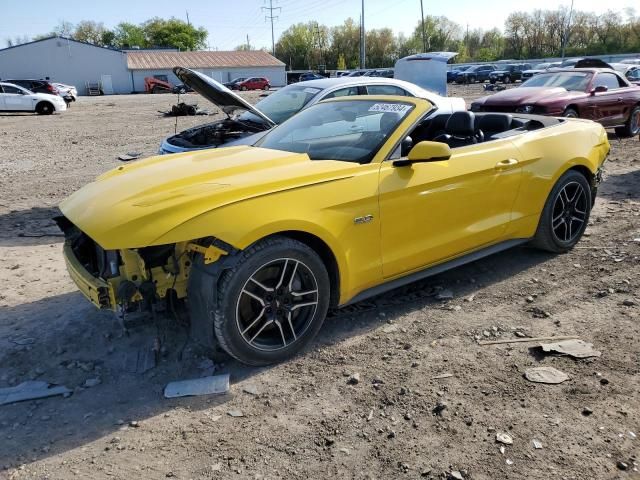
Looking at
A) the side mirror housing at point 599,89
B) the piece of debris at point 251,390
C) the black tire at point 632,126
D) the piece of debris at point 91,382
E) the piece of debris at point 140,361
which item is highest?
the side mirror housing at point 599,89

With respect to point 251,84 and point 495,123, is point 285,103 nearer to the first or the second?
point 495,123

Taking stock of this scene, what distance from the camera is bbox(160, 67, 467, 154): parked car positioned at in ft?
21.9

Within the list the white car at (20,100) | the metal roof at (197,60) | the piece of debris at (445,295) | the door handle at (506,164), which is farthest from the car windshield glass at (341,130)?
the metal roof at (197,60)

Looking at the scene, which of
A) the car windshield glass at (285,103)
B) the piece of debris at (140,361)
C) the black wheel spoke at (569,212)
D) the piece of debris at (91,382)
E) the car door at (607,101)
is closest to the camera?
the piece of debris at (91,382)

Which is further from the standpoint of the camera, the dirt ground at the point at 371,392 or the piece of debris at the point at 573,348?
the piece of debris at the point at 573,348

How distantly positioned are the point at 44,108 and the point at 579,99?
23.4m

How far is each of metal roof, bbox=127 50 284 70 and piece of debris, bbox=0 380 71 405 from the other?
6348 cm

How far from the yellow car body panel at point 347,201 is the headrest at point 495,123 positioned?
1.21ft

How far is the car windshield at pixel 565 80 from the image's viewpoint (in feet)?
39.2

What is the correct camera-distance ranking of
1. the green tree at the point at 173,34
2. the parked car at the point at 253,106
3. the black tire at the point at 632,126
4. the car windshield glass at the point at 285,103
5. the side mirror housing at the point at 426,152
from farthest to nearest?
the green tree at the point at 173,34 → the black tire at the point at 632,126 → the car windshield glass at the point at 285,103 → the parked car at the point at 253,106 → the side mirror housing at the point at 426,152

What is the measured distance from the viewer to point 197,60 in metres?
66.4

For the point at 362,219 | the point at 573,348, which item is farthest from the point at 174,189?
the point at 573,348

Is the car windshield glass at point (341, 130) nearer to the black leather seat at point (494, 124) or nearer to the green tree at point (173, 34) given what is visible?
the black leather seat at point (494, 124)

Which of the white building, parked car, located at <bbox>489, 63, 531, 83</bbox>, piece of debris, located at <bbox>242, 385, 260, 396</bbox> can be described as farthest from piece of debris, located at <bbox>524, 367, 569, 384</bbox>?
the white building
